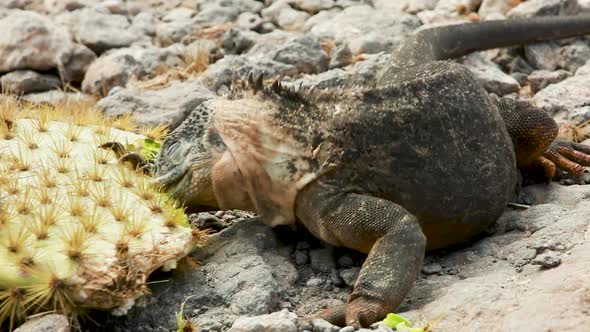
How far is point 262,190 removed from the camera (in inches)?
200

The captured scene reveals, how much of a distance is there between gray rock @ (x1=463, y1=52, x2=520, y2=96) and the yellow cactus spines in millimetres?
3427

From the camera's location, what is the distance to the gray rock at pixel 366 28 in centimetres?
831

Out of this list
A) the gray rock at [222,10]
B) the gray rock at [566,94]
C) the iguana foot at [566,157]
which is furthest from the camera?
the gray rock at [222,10]

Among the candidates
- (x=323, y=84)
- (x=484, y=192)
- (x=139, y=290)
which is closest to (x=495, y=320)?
(x=484, y=192)

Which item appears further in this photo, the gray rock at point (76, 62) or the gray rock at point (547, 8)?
the gray rock at point (76, 62)

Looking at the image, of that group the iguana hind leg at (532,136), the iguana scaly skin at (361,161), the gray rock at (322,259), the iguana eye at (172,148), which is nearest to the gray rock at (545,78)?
the iguana hind leg at (532,136)

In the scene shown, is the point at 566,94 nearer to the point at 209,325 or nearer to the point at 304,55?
the point at 304,55

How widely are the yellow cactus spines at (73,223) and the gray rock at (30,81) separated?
363 cm

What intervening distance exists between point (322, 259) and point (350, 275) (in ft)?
0.90

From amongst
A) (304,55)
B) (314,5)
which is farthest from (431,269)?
(314,5)

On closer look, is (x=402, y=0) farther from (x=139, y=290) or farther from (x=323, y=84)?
(x=139, y=290)

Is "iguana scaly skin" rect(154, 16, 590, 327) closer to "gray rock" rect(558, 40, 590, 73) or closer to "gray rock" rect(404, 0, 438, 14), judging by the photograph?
"gray rock" rect(558, 40, 590, 73)

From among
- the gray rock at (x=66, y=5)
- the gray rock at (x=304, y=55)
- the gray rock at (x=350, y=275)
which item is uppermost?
the gray rock at (x=350, y=275)

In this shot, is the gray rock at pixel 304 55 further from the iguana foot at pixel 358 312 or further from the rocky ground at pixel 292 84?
the iguana foot at pixel 358 312
